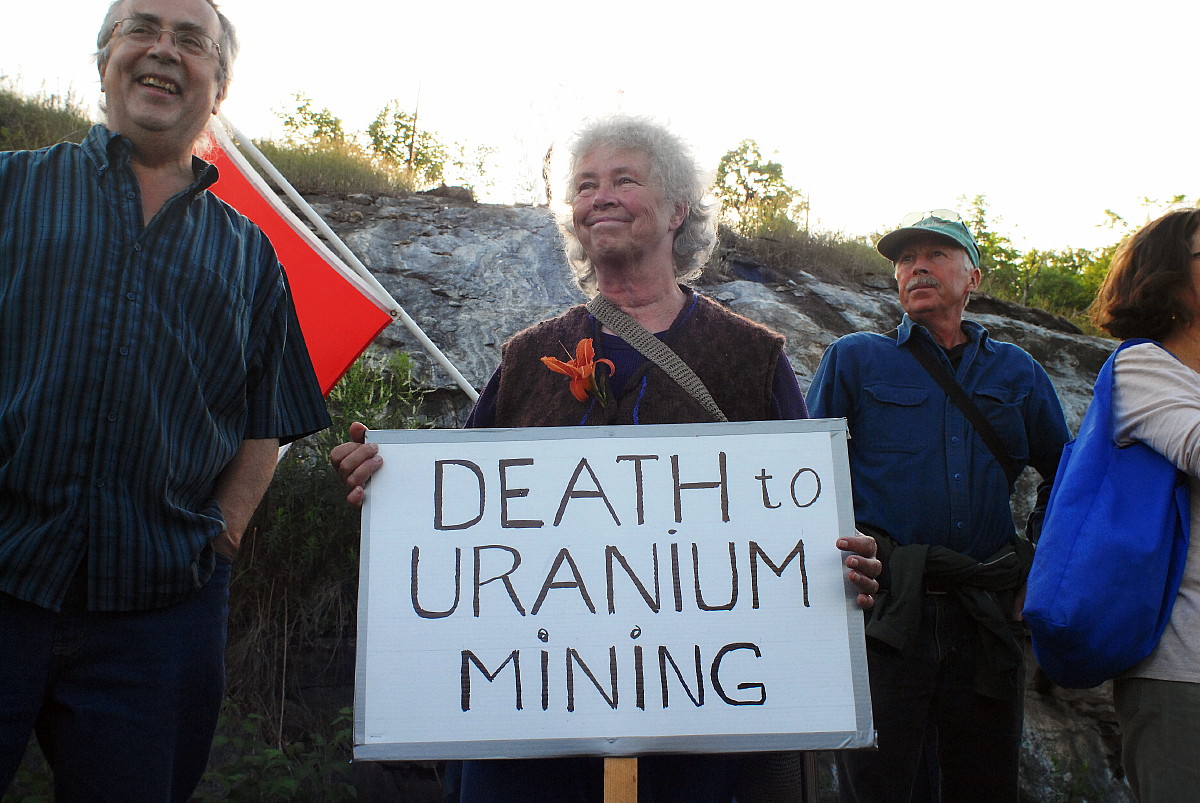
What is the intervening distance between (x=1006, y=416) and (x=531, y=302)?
144 inches

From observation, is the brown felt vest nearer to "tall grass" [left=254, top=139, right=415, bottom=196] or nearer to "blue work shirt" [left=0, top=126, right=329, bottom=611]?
"blue work shirt" [left=0, top=126, right=329, bottom=611]

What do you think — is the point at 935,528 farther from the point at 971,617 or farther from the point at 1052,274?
the point at 1052,274

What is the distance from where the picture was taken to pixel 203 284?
1.92 metres

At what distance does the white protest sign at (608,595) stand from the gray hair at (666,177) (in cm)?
77

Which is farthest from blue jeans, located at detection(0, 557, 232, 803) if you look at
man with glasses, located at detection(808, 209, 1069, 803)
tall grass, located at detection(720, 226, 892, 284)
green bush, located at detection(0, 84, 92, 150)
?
green bush, located at detection(0, 84, 92, 150)

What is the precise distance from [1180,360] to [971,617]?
101 cm

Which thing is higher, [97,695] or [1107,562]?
[1107,562]

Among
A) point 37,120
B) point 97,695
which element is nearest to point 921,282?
point 97,695

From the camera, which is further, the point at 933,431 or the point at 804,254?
the point at 804,254

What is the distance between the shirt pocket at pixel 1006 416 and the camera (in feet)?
9.76

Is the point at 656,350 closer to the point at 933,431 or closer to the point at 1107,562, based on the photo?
A: the point at 1107,562

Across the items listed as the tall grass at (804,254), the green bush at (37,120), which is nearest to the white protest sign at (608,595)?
the tall grass at (804,254)

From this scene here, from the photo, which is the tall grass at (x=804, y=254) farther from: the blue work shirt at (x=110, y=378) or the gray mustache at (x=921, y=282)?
the blue work shirt at (x=110, y=378)

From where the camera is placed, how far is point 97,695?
66.2 inches
